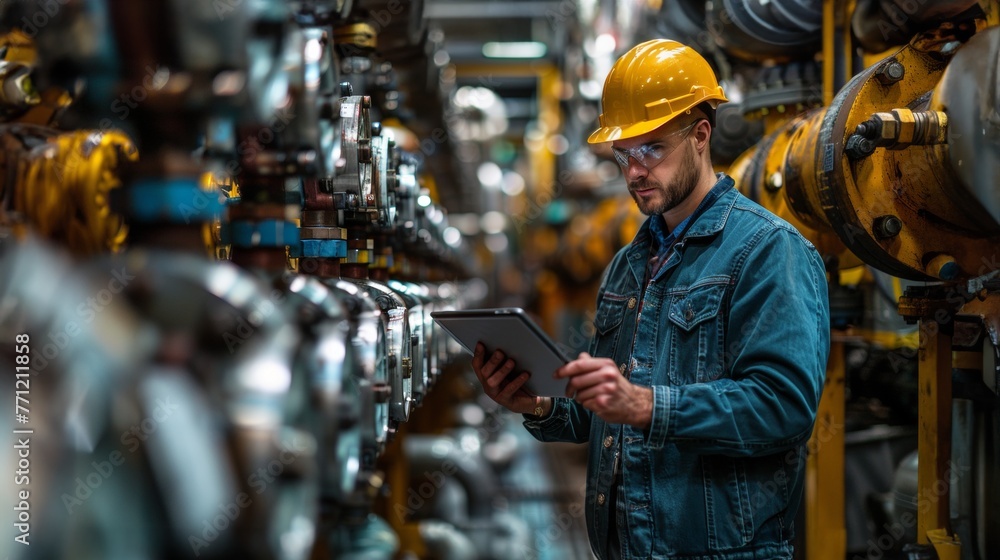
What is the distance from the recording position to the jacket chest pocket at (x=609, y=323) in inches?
75.4

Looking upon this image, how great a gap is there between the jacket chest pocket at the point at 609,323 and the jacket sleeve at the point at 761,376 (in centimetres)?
28

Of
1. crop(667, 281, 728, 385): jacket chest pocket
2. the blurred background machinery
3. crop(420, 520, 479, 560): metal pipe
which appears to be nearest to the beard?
crop(667, 281, 728, 385): jacket chest pocket

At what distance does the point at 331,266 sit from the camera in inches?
74.8

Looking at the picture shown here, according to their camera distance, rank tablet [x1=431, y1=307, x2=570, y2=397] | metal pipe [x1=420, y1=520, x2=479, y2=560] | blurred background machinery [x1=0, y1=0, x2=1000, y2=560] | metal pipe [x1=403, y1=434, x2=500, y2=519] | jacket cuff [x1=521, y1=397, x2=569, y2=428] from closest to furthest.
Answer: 1. blurred background machinery [x1=0, y1=0, x2=1000, y2=560]
2. tablet [x1=431, y1=307, x2=570, y2=397]
3. jacket cuff [x1=521, y1=397, x2=569, y2=428]
4. metal pipe [x1=420, y1=520, x2=479, y2=560]
5. metal pipe [x1=403, y1=434, x2=500, y2=519]

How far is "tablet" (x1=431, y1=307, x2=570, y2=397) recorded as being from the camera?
1501mm

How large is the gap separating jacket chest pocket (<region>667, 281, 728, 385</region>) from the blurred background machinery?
51 centimetres

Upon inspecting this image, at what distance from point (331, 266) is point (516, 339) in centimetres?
51

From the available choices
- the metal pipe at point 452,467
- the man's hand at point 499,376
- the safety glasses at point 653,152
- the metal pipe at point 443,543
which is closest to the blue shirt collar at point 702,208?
the safety glasses at point 653,152

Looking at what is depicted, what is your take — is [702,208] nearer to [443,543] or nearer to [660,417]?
[660,417]

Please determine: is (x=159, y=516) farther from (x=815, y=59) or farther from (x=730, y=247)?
(x=815, y=59)

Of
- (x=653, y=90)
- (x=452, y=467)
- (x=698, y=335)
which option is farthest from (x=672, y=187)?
(x=452, y=467)

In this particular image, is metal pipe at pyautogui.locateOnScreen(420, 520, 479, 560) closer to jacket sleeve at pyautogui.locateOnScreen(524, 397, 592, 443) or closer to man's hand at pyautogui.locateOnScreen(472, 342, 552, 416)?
jacket sleeve at pyautogui.locateOnScreen(524, 397, 592, 443)

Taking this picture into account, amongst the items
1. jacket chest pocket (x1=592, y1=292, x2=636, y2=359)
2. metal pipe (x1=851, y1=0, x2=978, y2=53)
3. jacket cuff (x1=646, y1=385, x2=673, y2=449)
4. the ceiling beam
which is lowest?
jacket cuff (x1=646, y1=385, x2=673, y2=449)

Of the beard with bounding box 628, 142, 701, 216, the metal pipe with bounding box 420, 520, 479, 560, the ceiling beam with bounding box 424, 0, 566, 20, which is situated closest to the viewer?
the beard with bounding box 628, 142, 701, 216
